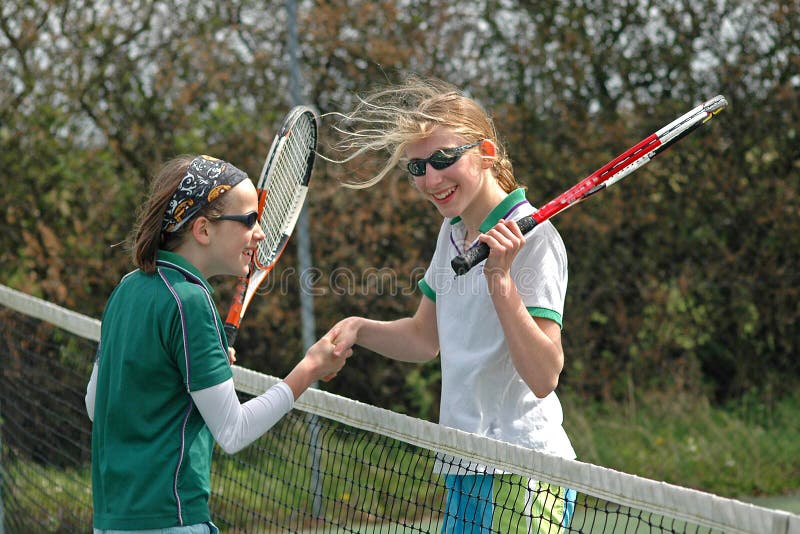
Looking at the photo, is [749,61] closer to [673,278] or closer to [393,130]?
[673,278]

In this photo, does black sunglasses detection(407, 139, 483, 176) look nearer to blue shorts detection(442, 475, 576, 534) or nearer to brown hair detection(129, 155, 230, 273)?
brown hair detection(129, 155, 230, 273)

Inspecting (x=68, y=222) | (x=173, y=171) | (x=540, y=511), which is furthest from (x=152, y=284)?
(x=68, y=222)

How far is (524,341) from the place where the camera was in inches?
89.5

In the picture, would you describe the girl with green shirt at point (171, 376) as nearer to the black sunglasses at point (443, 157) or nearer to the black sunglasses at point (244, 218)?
the black sunglasses at point (244, 218)

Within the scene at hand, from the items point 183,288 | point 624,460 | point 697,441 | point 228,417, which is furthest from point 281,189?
point 697,441

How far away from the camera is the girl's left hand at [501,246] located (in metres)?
2.29

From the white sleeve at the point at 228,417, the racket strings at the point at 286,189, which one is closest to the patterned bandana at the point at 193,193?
the white sleeve at the point at 228,417

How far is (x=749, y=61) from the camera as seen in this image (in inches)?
251

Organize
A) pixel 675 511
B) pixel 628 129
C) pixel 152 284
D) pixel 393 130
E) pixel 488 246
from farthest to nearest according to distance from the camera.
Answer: pixel 628 129, pixel 393 130, pixel 488 246, pixel 152 284, pixel 675 511

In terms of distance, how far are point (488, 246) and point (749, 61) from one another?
4.65 metres

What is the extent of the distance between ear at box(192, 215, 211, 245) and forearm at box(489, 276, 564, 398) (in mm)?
640

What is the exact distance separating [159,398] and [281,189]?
136cm

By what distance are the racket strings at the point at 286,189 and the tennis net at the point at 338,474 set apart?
0.43 meters

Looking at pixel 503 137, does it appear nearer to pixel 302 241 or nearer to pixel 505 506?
pixel 302 241
